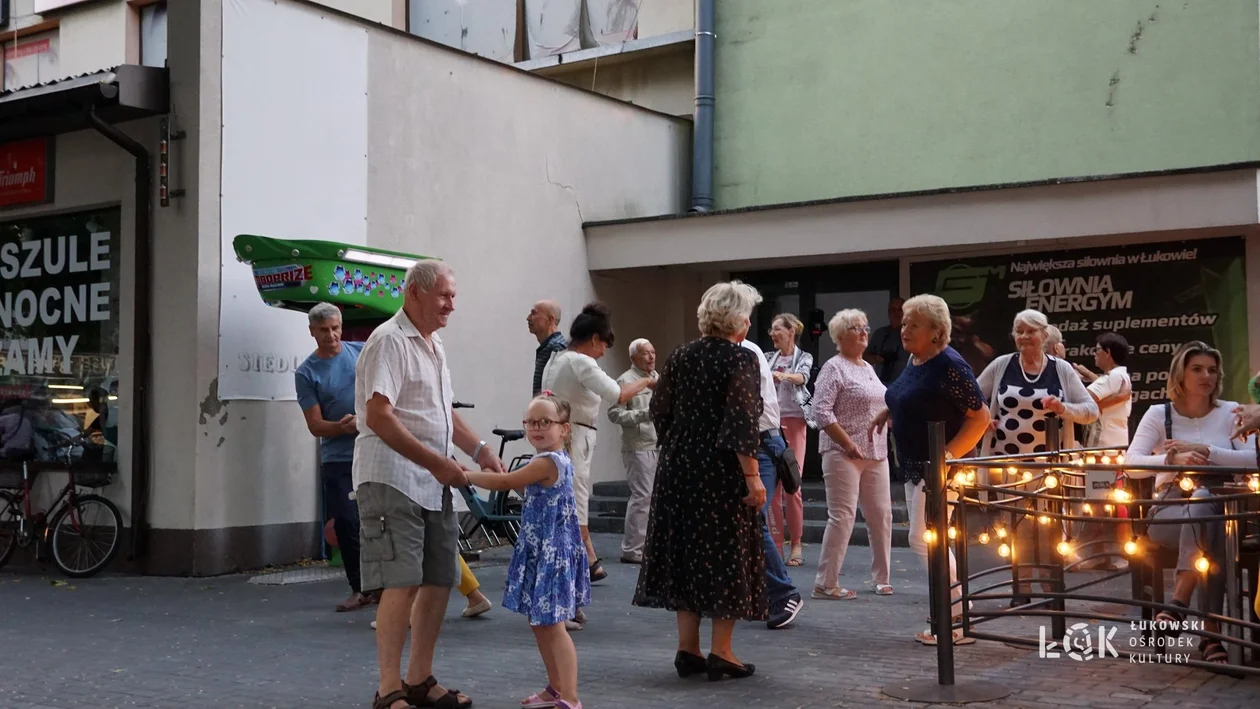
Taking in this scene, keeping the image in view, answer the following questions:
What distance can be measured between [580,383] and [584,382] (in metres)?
0.11

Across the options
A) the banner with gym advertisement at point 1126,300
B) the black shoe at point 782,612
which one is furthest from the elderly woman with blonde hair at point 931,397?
the banner with gym advertisement at point 1126,300

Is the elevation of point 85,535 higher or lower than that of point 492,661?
higher

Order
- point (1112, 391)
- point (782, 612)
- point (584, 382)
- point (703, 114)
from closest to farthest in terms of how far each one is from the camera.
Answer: point (782, 612) → point (584, 382) → point (1112, 391) → point (703, 114)

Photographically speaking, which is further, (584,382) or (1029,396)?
(584,382)

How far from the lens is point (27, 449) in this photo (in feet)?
37.3

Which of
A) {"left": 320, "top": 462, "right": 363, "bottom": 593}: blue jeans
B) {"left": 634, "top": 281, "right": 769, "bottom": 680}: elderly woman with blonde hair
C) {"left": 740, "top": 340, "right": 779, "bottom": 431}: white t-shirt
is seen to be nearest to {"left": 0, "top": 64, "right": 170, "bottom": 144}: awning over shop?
{"left": 320, "top": 462, "right": 363, "bottom": 593}: blue jeans

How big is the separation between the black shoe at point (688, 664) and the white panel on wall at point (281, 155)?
215 inches

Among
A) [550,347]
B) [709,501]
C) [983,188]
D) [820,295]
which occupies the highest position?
[983,188]

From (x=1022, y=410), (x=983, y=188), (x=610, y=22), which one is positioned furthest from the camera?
(x=610, y=22)

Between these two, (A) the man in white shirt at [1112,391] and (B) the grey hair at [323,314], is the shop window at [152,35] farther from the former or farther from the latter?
(A) the man in white shirt at [1112,391]

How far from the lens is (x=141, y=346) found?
34.5 feet

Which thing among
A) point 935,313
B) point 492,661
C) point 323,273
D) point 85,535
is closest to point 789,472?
point 935,313

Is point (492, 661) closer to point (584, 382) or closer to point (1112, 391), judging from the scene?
point (584, 382)

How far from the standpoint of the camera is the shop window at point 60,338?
36.2 feet
